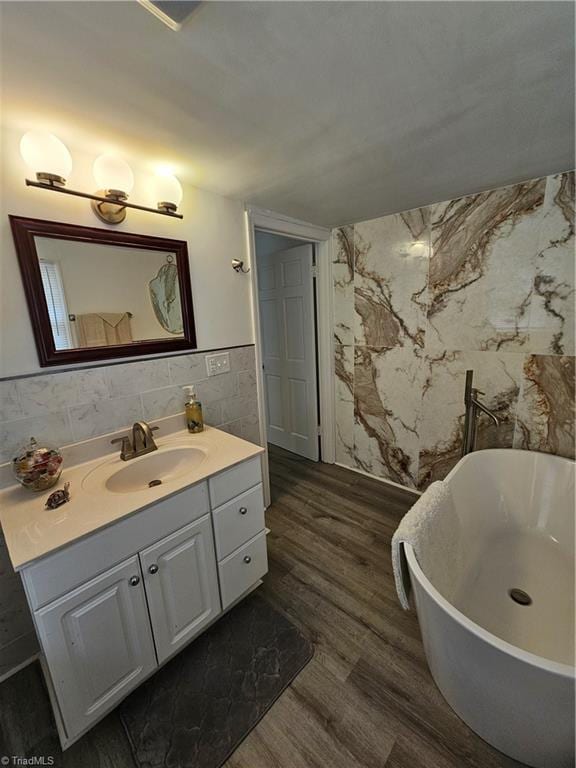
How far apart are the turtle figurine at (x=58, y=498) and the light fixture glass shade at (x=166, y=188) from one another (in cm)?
134

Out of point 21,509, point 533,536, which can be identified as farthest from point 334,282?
point 21,509

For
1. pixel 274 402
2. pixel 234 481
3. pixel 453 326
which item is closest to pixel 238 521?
pixel 234 481

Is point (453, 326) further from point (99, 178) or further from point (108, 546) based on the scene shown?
point (108, 546)

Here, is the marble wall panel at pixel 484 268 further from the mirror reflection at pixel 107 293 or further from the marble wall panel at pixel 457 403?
the mirror reflection at pixel 107 293

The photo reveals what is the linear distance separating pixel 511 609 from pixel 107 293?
7.95 feet

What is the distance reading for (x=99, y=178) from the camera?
124 centimetres

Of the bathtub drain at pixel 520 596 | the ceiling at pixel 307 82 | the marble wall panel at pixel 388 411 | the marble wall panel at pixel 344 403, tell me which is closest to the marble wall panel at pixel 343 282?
the marble wall panel at pixel 344 403

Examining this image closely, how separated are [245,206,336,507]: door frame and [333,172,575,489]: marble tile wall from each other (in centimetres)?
8

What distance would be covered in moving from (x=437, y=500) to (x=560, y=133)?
5.40ft

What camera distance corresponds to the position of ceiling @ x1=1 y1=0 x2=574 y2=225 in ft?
2.41

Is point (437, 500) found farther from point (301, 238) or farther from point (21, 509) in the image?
point (301, 238)

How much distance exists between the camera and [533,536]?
1854 millimetres

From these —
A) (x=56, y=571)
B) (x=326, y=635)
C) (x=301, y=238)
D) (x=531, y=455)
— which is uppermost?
(x=301, y=238)

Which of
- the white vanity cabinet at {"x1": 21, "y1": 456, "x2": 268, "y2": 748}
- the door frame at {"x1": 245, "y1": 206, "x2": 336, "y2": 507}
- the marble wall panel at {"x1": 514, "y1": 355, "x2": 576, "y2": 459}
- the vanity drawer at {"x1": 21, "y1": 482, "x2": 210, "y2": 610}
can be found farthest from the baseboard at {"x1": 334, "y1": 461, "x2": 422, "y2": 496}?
the vanity drawer at {"x1": 21, "y1": 482, "x2": 210, "y2": 610}
